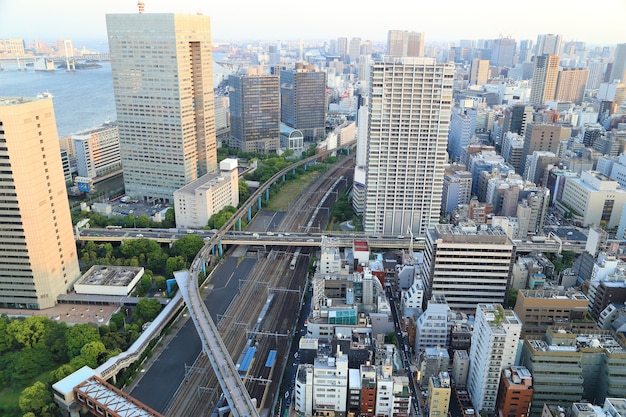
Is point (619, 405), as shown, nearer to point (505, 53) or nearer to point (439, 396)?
point (439, 396)

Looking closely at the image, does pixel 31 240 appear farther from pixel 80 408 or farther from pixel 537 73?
pixel 537 73

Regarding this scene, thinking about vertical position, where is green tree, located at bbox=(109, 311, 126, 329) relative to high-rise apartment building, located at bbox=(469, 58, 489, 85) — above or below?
below

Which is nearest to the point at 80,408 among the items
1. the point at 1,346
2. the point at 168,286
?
the point at 1,346

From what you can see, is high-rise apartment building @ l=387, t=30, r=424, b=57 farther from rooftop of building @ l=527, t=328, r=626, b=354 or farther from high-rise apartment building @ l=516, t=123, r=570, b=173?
rooftop of building @ l=527, t=328, r=626, b=354

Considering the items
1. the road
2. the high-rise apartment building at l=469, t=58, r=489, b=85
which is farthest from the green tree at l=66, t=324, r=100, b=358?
the high-rise apartment building at l=469, t=58, r=489, b=85

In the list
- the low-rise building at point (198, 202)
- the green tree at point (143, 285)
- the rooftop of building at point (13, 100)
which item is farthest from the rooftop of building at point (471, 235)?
the rooftop of building at point (13, 100)

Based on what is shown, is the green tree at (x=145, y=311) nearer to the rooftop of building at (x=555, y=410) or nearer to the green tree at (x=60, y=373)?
the green tree at (x=60, y=373)
